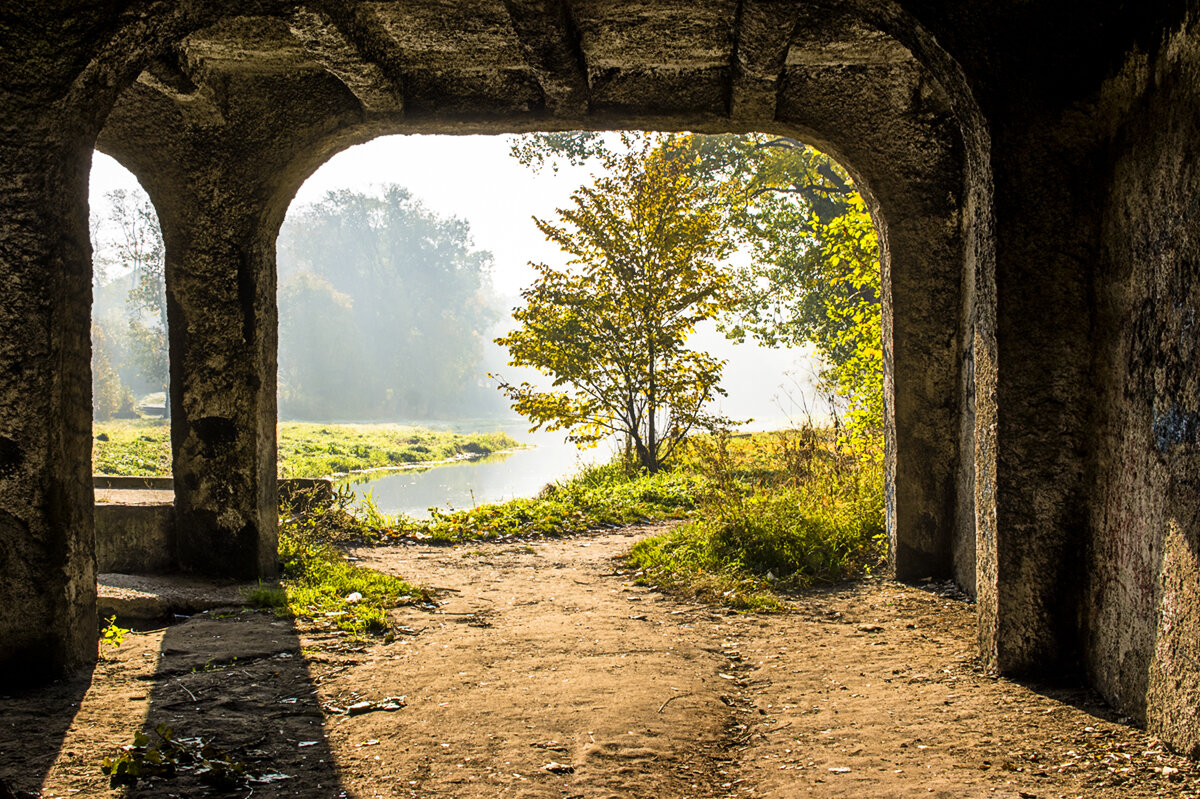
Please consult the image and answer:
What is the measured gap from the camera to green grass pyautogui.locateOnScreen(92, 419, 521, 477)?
16125mm

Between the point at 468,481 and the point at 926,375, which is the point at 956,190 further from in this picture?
the point at 468,481

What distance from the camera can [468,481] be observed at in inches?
771

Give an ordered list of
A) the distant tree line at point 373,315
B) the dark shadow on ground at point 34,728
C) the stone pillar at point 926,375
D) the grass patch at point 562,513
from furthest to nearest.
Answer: the distant tree line at point 373,315, the grass patch at point 562,513, the stone pillar at point 926,375, the dark shadow on ground at point 34,728

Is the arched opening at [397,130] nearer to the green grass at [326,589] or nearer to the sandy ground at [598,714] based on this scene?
the green grass at [326,589]

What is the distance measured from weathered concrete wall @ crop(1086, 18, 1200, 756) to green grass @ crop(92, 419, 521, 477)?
36.0 ft

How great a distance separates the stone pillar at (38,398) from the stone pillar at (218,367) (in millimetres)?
1931

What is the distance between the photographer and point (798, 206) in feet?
57.1

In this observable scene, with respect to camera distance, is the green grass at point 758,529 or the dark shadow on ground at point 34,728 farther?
the green grass at point 758,529

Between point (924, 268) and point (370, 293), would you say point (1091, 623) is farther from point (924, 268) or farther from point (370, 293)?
point (370, 293)

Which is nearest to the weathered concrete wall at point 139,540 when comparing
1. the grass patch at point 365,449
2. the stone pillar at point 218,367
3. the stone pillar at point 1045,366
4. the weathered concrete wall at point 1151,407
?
the stone pillar at point 218,367

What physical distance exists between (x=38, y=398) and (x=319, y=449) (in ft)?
65.0

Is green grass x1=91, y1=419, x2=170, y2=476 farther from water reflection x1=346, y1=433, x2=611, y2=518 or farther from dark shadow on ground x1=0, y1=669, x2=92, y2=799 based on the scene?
dark shadow on ground x1=0, y1=669, x2=92, y2=799

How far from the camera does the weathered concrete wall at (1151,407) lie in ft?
8.42

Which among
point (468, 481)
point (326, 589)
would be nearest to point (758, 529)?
point (326, 589)
